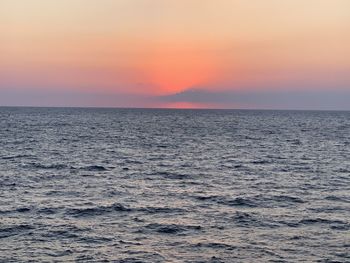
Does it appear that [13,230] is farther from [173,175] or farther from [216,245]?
[173,175]

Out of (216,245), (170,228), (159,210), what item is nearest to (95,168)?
(159,210)

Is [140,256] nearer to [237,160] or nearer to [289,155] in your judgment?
[237,160]

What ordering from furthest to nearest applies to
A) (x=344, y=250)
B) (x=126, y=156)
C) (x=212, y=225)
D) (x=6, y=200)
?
(x=126, y=156)
(x=6, y=200)
(x=212, y=225)
(x=344, y=250)

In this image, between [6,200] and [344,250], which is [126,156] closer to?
[6,200]

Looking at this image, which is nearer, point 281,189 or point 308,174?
point 281,189

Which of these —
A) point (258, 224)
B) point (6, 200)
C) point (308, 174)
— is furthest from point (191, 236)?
point (308, 174)

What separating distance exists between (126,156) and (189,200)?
105 feet

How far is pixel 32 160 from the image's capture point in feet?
198

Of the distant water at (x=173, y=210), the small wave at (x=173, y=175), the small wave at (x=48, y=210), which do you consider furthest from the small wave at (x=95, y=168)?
the small wave at (x=48, y=210)

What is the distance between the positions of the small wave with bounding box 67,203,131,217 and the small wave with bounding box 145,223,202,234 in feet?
15.3

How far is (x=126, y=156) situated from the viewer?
67.3 metres

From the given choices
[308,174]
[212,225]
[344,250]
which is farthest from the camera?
[308,174]

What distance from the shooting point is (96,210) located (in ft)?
107

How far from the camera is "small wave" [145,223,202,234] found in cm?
2758
